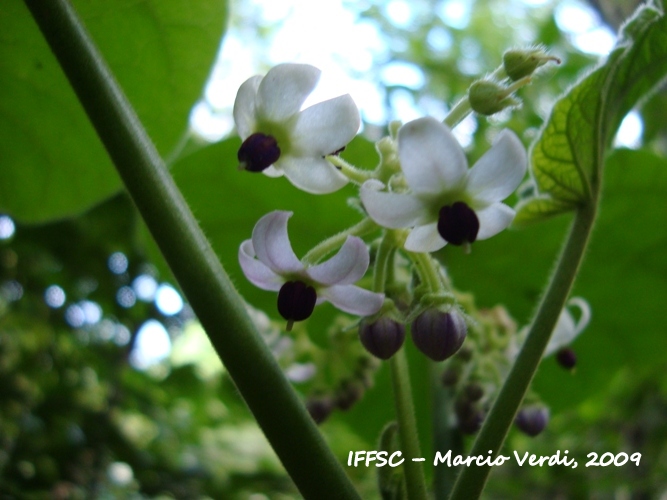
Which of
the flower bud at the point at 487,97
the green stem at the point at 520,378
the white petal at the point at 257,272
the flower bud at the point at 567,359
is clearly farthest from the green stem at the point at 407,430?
the flower bud at the point at 567,359

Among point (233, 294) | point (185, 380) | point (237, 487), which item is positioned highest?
point (185, 380)

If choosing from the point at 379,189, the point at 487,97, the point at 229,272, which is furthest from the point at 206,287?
the point at 229,272

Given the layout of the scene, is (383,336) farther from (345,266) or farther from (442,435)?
(442,435)

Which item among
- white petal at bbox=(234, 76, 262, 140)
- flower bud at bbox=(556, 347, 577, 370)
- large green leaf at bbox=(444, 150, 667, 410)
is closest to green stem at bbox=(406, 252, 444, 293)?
white petal at bbox=(234, 76, 262, 140)

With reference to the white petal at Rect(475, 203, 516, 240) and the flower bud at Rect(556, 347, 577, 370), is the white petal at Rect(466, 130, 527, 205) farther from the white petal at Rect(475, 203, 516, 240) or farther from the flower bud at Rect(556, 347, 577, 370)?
the flower bud at Rect(556, 347, 577, 370)

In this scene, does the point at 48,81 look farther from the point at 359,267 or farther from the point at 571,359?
the point at 571,359

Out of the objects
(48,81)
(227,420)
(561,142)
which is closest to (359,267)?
(561,142)

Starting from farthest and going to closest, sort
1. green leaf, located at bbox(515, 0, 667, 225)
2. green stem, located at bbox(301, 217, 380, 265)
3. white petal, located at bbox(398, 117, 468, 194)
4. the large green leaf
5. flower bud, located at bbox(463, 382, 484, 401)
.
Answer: the large green leaf
flower bud, located at bbox(463, 382, 484, 401)
green leaf, located at bbox(515, 0, 667, 225)
green stem, located at bbox(301, 217, 380, 265)
white petal, located at bbox(398, 117, 468, 194)
